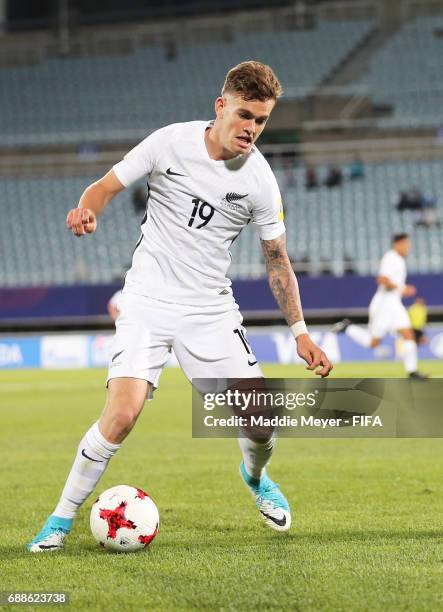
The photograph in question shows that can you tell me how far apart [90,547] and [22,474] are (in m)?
3.48

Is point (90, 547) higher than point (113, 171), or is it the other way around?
point (113, 171)

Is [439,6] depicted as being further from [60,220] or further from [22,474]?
[22,474]

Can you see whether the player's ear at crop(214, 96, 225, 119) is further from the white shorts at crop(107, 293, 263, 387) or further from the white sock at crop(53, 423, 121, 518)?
the white sock at crop(53, 423, 121, 518)

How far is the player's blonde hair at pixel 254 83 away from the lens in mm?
5352

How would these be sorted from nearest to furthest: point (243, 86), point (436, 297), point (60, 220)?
point (243, 86) → point (436, 297) → point (60, 220)

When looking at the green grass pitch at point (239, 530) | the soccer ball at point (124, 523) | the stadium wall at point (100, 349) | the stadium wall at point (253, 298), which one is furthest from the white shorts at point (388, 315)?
the soccer ball at point (124, 523)

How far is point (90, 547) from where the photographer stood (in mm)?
5703

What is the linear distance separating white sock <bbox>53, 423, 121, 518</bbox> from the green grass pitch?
254 millimetres

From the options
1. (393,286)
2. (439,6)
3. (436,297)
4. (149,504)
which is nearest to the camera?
(149,504)

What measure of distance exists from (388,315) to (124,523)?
1252cm

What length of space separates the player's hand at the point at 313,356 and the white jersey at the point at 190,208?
578 millimetres

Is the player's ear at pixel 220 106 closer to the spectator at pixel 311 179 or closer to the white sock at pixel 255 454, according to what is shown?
the white sock at pixel 255 454

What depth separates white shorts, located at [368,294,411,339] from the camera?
1745 cm

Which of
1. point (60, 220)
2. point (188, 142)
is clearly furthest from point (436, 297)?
point (188, 142)
